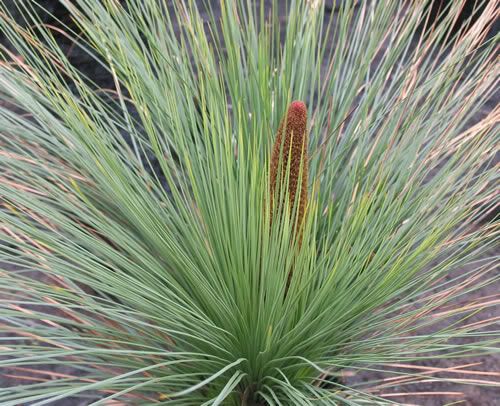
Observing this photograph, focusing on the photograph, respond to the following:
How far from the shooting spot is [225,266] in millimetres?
881

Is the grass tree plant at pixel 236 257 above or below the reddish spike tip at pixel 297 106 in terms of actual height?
below

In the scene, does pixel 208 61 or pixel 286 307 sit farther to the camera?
pixel 208 61

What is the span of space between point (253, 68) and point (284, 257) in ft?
1.16

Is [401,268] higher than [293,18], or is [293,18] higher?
[293,18]

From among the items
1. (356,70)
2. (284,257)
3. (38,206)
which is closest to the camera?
(284,257)

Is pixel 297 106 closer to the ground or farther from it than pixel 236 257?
farther from it

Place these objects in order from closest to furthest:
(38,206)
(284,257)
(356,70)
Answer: (284,257) < (38,206) < (356,70)

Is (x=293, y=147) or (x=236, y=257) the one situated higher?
(x=293, y=147)

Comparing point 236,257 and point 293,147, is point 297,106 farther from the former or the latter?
point 236,257

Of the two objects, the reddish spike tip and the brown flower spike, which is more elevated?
the reddish spike tip

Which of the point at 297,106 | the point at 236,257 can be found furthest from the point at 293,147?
the point at 236,257

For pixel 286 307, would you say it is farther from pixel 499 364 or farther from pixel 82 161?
pixel 499 364

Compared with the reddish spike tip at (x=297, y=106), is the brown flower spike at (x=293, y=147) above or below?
below

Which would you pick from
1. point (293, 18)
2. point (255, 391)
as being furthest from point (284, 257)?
point (293, 18)
